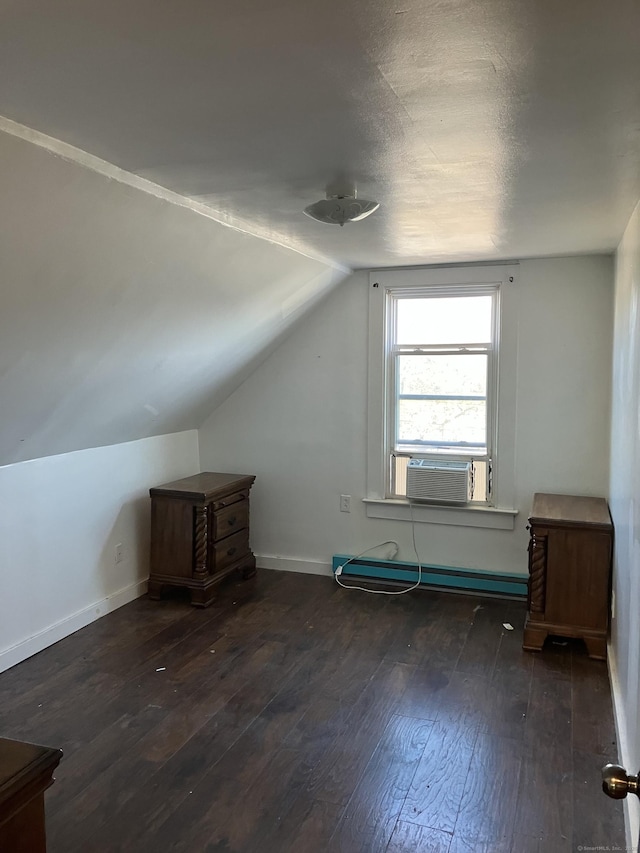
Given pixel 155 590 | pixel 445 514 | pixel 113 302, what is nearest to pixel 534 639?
pixel 445 514

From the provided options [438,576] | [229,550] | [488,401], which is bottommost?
[438,576]

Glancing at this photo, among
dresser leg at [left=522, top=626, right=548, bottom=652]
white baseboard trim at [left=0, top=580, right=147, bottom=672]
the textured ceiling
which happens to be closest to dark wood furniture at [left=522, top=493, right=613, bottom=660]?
dresser leg at [left=522, top=626, right=548, bottom=652]

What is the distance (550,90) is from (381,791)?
2.15 meters

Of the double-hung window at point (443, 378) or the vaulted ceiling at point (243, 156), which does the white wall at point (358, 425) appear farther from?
the vaulted ceiling at point (243, 156)

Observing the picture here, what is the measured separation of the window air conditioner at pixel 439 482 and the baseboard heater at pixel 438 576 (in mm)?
453

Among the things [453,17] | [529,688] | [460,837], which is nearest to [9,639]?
[460,837]

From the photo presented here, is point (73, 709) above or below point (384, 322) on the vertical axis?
below

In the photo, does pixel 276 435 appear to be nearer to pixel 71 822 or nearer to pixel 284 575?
pixel 284 575

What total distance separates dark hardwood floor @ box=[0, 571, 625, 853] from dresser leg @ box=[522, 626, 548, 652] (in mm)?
49

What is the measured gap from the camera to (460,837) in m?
1.95

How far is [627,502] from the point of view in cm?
245

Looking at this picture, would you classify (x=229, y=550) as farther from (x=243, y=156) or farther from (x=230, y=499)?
(x=243, y=156)

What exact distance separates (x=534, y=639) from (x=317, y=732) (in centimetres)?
129

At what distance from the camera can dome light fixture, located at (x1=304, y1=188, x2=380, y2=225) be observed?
7.41 ft
